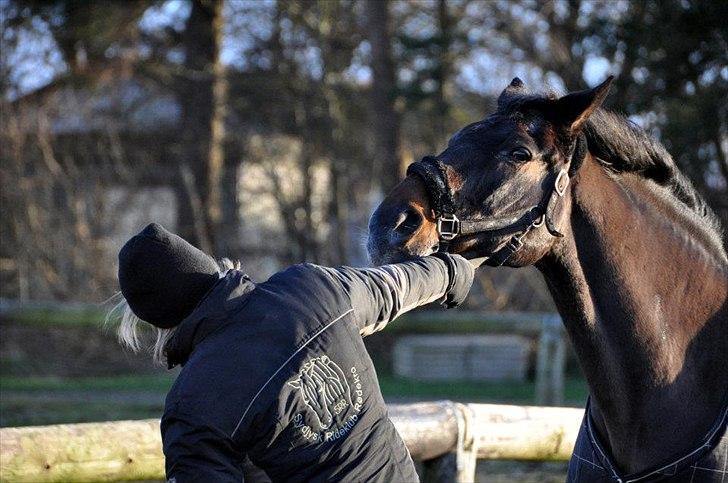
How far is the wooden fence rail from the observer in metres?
3.77

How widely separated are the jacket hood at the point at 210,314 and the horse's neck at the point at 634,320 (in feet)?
3.43

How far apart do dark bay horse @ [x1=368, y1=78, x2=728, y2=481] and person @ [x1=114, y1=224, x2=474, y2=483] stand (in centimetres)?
44

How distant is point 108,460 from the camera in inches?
155

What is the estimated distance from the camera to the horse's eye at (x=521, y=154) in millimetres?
3098

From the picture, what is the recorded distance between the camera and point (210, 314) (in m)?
2.52

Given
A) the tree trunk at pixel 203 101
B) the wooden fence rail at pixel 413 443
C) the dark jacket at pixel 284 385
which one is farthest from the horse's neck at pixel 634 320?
the tree trunk at pixel 203 101

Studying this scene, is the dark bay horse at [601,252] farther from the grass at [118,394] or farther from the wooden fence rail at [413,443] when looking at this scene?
the grass at [118,394]

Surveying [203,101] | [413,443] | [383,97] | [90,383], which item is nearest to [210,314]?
[413,443]

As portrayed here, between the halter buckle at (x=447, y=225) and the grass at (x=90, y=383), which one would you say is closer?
the halter buckle at (x=447, y=225)

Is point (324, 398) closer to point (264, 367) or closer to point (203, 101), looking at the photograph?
point (264, 367)

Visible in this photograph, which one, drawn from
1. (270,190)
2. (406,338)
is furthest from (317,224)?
(406,338)

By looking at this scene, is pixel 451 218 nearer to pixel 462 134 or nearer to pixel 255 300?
pixel 462 134

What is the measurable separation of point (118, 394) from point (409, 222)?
8231 mm

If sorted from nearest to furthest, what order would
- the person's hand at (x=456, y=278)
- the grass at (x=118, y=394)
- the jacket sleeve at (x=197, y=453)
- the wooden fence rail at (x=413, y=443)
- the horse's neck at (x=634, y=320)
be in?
the jacket sleeve at (x=197, y=453)
the person's hand at (x=456, y=278)
the horse's neck at (x=634, y=320)
the wooden fence rail at (x=413, y=443)
the grass at (x=118, y=394)
